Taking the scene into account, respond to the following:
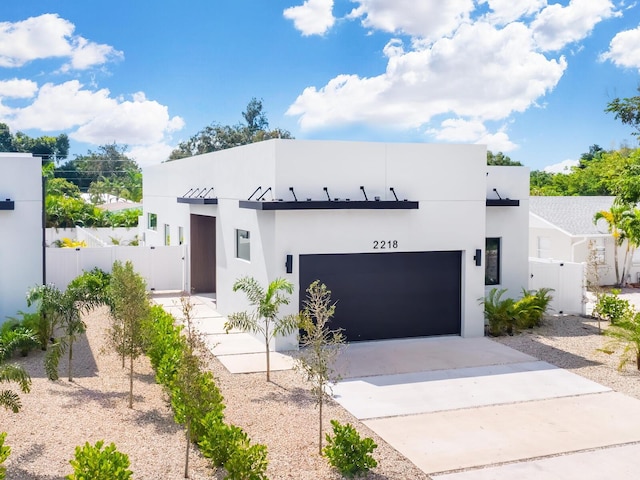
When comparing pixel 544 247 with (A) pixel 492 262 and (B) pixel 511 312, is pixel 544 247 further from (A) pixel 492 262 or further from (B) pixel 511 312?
(B) pixel 511 312

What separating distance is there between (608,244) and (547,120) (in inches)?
1191

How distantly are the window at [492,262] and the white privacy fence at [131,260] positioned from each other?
1072 cm

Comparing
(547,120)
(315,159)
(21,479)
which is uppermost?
(547,120)

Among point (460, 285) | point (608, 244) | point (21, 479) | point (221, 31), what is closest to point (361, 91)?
point (221, 31)

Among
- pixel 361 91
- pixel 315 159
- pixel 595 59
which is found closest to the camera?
pixel 315 159

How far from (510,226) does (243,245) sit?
7592mm

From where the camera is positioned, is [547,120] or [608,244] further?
[547,120]

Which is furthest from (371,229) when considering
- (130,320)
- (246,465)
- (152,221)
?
(152,221)

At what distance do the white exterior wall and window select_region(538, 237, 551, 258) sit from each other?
8.62 meters

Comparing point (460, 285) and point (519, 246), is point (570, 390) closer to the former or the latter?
point (460, 285)

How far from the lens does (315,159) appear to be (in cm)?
1449

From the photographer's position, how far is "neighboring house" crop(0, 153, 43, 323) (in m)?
14.0

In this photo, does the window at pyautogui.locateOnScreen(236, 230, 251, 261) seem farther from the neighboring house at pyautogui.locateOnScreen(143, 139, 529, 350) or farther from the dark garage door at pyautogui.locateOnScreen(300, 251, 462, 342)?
the dark garage door at pyautogui.locateOnScreen(300, 251, 462, 342)

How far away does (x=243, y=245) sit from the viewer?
16.7 meters
